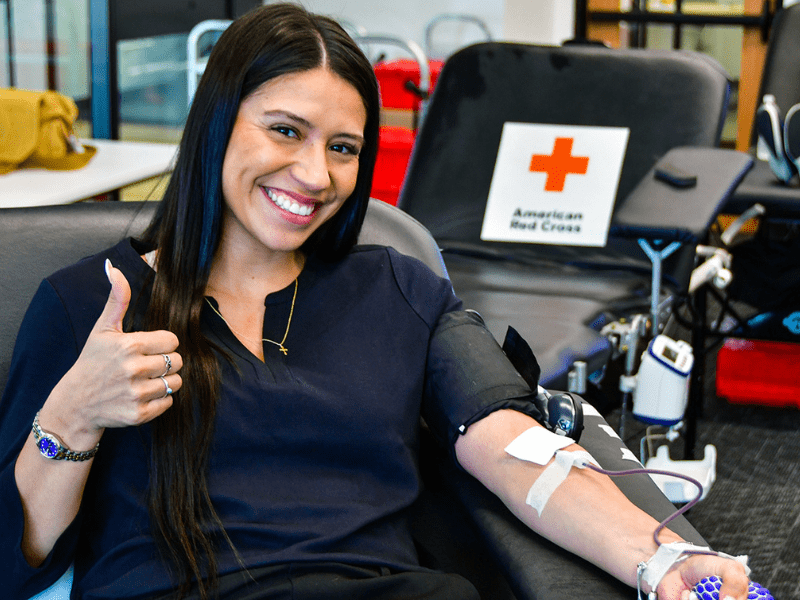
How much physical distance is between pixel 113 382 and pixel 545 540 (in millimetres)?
466

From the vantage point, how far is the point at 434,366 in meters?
1.09

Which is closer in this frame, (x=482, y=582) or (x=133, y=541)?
(x=133, y=541)

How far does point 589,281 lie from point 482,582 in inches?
44.5

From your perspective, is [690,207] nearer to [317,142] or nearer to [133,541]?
[317,142]

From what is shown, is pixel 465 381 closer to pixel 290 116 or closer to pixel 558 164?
pixel 290 116

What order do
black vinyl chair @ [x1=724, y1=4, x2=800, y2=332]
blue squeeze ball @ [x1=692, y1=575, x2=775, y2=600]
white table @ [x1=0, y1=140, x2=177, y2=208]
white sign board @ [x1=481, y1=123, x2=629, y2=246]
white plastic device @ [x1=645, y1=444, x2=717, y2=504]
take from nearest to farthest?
blue squeeze ball @ [x1=692, y1=575, x2=775, y2=600], white plastic device @ [x1=645, y1=444, x2=717, y2=504], white table @ [x1=0, y1=140, x2=177, y2=208], white sign board @ [x1=481, y1=123, x2=629, y2=246], black vinyl chair @ [x1=724, y1=4, x2=800, y2=332]

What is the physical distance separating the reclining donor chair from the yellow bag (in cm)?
86

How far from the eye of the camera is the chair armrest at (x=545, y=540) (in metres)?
0.86

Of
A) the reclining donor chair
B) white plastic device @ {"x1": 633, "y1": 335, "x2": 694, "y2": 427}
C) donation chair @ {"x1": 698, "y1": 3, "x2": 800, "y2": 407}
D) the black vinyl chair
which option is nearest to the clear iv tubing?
white plastic device @ {"x1": 633, "y1": 335, "x2": 694, "y2": 427}

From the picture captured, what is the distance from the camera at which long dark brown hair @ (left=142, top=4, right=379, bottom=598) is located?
924 mm

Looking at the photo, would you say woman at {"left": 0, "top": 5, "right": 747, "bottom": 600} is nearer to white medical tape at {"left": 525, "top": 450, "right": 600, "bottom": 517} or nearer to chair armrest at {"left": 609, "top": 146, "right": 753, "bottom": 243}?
white medical tape at {"left": 525, "top": 450, "right": 600, "bottom": 517}

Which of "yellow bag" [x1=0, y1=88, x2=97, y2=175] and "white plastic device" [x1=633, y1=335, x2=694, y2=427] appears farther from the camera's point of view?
"yellow bag" [x1=0, y1=88, x2=97, y2=175]

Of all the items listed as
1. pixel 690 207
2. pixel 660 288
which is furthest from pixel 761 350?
pixel 690 207

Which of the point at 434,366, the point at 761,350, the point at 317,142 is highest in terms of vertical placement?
the point at 317,142
